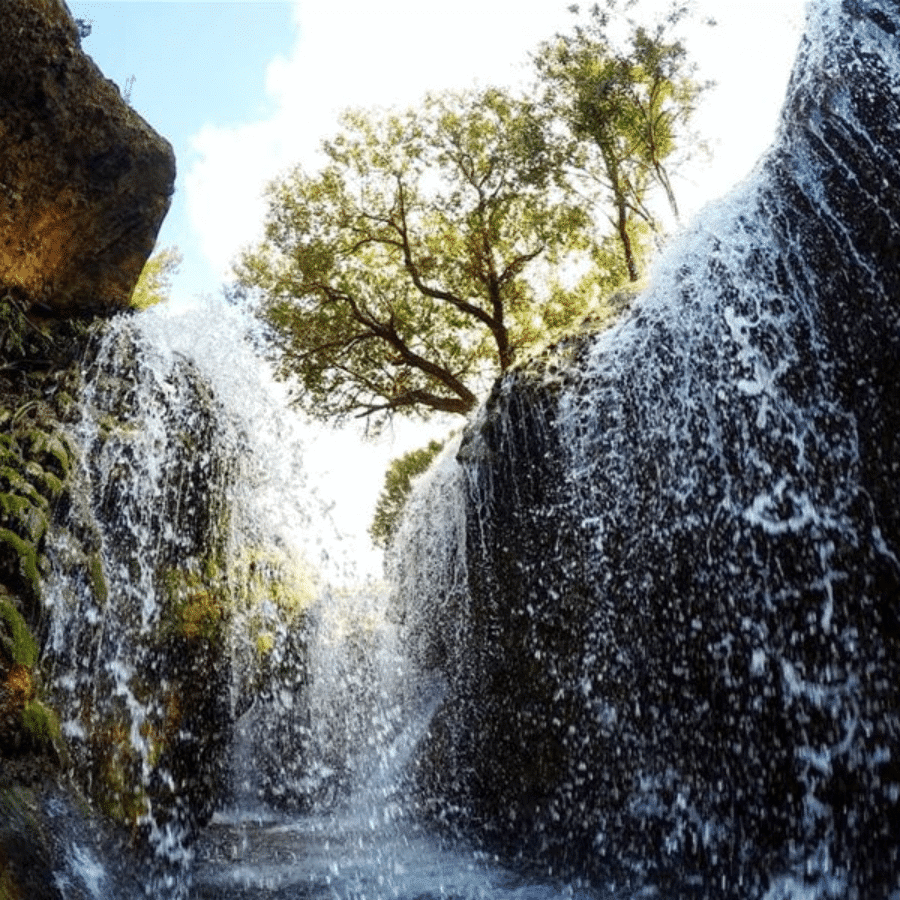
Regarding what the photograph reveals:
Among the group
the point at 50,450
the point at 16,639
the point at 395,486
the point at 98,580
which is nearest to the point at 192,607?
the point at 98,580

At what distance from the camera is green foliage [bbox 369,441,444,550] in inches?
883

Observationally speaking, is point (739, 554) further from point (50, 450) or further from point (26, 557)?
point (50, 450)

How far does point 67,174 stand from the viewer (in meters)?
8.07

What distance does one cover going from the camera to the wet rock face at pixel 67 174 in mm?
7625

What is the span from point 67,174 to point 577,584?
7.01 m

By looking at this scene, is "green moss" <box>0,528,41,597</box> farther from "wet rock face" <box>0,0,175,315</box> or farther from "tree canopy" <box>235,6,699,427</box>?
"tree canopy" <box>235,6,699,427</box>

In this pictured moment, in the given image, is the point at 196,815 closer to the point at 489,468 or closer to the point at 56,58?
the point at 489,468

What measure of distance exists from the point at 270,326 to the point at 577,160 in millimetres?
7467

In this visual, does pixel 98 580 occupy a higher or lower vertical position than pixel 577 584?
higher

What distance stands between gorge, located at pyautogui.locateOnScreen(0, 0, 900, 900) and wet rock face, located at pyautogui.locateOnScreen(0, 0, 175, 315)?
35 cm

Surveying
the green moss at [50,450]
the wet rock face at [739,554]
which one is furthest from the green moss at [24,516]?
the wet rock face at [739,554]

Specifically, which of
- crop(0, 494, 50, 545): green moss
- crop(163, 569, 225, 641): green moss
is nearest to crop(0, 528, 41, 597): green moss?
crop(0, 494, 50, 545): green moss

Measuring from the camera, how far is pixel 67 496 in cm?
599

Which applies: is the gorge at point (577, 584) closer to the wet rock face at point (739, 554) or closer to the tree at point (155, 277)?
the wet rock face at point (739, 554)
